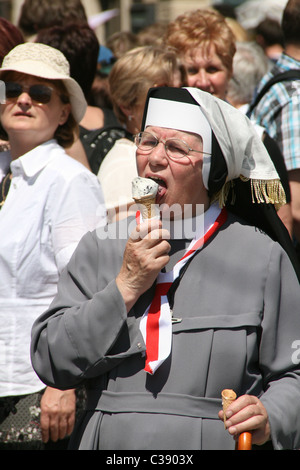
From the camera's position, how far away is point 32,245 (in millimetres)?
3447

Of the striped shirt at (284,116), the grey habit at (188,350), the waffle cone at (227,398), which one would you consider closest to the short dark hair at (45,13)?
the striped shirt at (284,116)

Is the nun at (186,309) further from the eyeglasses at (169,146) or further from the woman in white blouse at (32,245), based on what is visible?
the woman in white blouse at (32,245)

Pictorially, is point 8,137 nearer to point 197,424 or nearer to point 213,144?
point 213,144

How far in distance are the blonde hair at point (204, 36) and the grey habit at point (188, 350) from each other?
2507 millimetres

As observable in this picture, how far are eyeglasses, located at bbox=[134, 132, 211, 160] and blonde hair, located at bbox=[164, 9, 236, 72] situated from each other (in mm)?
2325

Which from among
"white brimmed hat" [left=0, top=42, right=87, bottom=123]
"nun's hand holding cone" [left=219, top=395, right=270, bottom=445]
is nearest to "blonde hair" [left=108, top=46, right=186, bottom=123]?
"white brimmed hat" [left=0, top=42, right=87, bottom=123]

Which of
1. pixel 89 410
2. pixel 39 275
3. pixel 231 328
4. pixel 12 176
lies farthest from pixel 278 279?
pixel 12 176

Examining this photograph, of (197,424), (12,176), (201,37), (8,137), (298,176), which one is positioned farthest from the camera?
(201,37)

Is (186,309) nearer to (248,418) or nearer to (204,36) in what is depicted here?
(248,418)

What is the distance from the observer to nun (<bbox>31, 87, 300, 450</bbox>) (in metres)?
2.71

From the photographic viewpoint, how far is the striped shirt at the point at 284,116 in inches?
178

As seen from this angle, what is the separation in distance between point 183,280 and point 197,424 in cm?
53

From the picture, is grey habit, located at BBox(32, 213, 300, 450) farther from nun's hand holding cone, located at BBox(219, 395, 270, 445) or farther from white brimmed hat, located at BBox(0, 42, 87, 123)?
white brimmed hat, located at BBox(0, 42, 87, 123)

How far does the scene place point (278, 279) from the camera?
9.37 feet
